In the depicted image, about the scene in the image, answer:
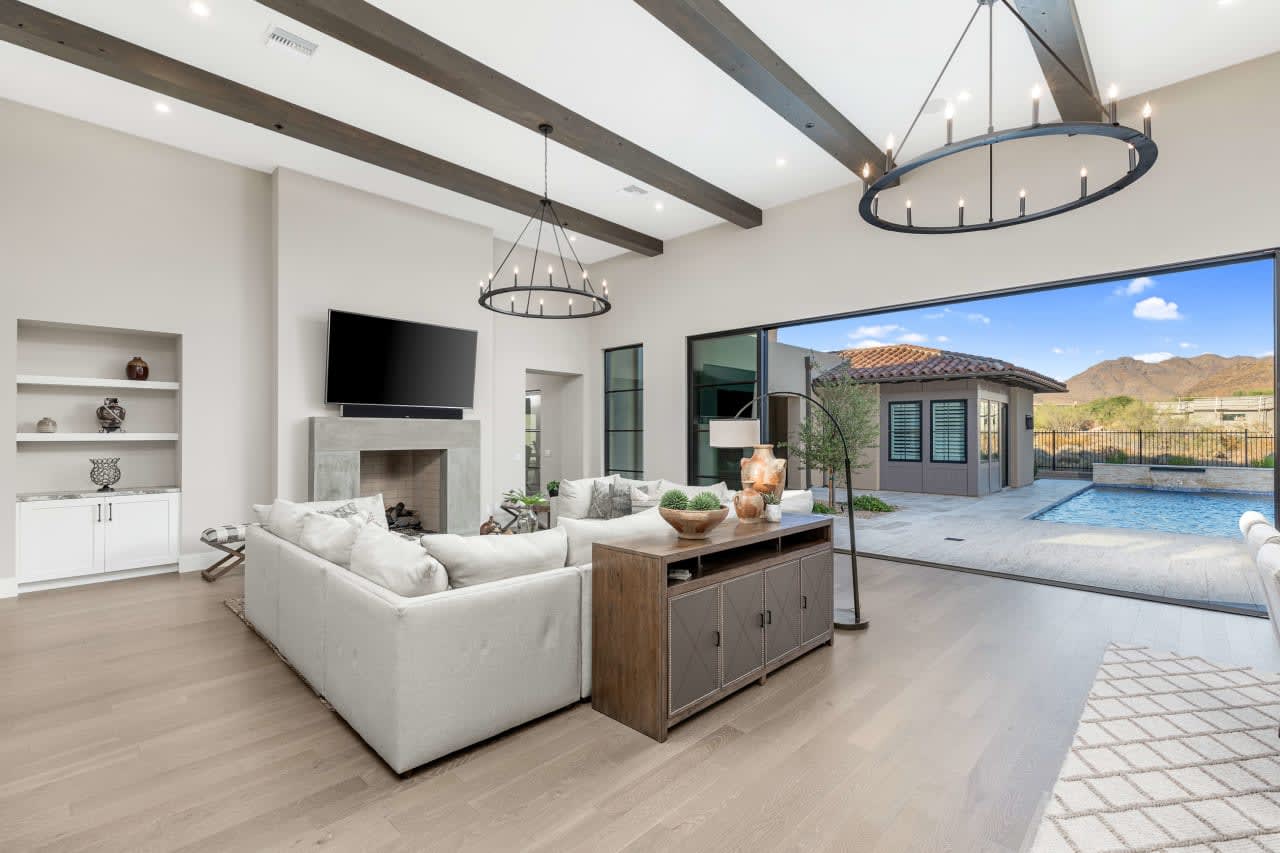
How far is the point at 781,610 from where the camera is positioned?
3.06 m

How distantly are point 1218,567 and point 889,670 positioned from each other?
4.09m

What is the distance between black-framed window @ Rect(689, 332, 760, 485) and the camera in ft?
22.9

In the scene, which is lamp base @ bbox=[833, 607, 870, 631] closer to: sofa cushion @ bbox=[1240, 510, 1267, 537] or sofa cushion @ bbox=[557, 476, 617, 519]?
sofa cushion @ bbox=[1240, 510, 1267, 537]

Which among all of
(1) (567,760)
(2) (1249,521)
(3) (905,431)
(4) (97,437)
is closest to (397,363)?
(4) (97,437)

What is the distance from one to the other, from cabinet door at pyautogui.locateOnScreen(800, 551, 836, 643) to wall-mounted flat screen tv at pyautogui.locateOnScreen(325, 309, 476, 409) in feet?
15.0

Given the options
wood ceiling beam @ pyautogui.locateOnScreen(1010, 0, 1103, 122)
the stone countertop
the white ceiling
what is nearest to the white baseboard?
the stone countertop

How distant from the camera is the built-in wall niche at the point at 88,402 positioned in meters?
4.80

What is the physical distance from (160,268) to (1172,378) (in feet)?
32.1

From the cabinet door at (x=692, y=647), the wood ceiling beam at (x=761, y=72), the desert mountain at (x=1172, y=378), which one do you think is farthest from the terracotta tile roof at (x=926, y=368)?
the cabinet door at (x=692, y=647)

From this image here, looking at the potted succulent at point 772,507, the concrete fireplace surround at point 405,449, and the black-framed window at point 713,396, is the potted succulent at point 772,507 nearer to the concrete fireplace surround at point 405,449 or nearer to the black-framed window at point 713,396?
the black-framed window at point 713,396

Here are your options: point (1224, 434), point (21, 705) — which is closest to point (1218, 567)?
point (1224, 434)

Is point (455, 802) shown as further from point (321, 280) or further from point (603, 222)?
point (603, 222)

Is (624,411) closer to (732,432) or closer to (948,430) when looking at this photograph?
(732,432)

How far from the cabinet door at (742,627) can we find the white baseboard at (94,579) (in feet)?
17.2
